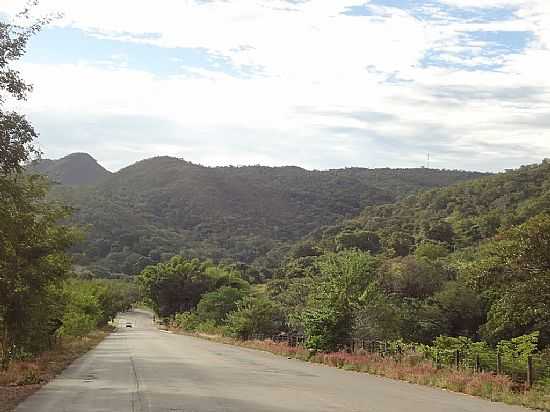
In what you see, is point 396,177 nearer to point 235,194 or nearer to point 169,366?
point 235,194

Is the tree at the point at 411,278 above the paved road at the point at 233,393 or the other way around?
above

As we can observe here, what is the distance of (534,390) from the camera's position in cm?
1845

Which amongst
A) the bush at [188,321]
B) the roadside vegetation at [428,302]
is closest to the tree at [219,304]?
the roadside vegetation at [428,302]

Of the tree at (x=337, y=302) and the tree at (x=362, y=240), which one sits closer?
the tree at (x=337, y=302)

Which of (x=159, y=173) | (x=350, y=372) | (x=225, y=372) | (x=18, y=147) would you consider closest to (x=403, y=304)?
(x=350, y=372)

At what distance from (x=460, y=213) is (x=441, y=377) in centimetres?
7947

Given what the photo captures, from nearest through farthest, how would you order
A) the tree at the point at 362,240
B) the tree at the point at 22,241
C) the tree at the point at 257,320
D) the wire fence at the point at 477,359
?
1. the tree at the point at 22,241
2. the wire fence at the point at 477,359
3. the tree at the point at 257,320
4. the tree at the point at 362,240

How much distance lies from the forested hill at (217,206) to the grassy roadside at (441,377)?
111 meters

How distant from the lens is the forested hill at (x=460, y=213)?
251ft

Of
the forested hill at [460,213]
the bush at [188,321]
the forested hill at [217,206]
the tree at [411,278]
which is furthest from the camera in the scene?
the forested hill at [217,206]

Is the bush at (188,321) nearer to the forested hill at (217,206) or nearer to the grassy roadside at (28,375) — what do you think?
the forested hill at (217,206)

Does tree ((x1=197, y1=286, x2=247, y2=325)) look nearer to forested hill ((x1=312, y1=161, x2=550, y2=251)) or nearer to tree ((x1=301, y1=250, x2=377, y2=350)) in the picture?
forested hill ((x1=312, y1=161, x2=550, y2=251))

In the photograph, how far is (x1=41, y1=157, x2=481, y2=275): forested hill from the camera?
149m

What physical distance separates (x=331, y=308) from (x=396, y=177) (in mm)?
149663
